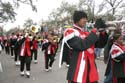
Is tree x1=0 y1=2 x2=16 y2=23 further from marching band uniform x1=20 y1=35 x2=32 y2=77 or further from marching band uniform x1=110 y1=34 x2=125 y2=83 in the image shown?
marching band uniform x1=110 y1=34 x2=125 y2=83

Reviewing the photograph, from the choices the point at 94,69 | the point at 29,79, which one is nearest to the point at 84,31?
the point at 94,69

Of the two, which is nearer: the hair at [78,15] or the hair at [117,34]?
the hair at [78,15]

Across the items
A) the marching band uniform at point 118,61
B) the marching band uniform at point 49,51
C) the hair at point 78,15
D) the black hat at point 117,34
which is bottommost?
the marching band uniform at point 49,51

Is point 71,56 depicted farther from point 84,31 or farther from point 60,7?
point 60,7

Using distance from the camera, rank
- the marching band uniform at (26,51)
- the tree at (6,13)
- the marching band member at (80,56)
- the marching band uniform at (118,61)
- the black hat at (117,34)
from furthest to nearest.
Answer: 1. the tree at (6,13)
2. the marching band uniform at (26,51)
3. the black hat at (117,34)
4. the marching band uniform at (118,61)
5. the marching band member at (80,56)

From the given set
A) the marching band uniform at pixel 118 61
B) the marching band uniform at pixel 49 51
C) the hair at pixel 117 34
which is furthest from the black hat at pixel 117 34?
the marching band uniform at pixel 49 51

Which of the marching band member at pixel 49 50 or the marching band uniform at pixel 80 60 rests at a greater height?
the marching band uniform at pixel 80 60

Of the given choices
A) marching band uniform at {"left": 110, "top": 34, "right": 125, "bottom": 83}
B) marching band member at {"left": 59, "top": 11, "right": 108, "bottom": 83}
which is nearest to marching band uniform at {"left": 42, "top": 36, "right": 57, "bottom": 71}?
marching band uniform at {"left": 110, "top": 34, "right": 125, "bottom": 83}

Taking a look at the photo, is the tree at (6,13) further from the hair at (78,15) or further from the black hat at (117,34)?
the hair at (78,15)

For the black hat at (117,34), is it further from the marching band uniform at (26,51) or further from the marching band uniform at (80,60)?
the marching band uniform at (26,51)

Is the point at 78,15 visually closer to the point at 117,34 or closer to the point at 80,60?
the point at 80,60

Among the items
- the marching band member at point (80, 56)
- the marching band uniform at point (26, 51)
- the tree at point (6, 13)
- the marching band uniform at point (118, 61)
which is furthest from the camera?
the tree at point (6, 13)

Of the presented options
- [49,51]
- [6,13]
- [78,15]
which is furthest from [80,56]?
[6,13]

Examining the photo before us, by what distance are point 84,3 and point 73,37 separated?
153 ft
